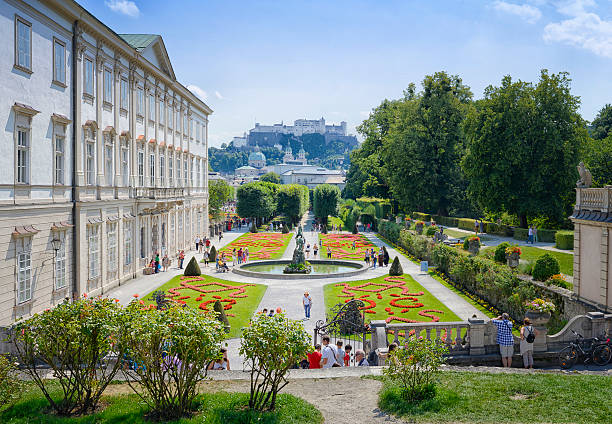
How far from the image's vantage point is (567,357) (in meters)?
15.0

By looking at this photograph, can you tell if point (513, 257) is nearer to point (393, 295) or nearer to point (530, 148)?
point (393, 295)

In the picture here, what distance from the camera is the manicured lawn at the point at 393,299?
23312 mm

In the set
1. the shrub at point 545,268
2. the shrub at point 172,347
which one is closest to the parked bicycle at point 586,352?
the shrub at point 545,268

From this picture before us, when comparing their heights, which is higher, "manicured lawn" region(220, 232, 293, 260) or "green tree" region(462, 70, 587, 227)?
"green tree" region(462, 70, 587, 227)

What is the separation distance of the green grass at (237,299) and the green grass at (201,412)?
987cm

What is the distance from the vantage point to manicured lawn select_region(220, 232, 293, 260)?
146 feet

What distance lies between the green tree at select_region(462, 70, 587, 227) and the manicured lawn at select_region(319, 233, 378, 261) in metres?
11.7

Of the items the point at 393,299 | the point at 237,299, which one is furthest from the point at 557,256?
the point at 237,299

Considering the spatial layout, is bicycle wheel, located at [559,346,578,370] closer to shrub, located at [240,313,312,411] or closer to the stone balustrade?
the stone balustrade

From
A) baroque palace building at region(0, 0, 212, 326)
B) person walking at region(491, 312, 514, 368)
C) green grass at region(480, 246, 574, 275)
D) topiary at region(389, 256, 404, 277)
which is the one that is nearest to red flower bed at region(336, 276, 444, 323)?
topiary at region(389, 256, 404, 277)

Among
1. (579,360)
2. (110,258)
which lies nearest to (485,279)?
(579,360)

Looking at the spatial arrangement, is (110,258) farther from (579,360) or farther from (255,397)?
(579,360)

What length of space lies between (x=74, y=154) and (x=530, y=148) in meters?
31.5

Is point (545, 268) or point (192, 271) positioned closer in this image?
point (545, 268)
